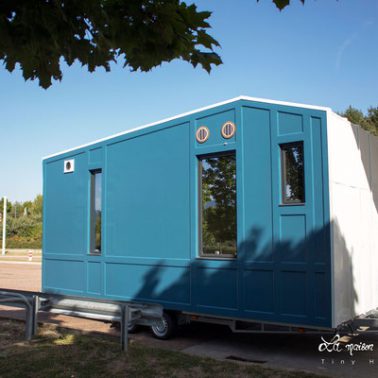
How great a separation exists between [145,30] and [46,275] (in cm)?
739

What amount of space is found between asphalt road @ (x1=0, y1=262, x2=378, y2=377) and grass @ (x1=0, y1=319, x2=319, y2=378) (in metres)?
0.67

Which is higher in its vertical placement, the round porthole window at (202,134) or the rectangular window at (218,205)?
the round porthole window at (202,134)

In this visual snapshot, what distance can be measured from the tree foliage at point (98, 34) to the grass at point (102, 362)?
3475 mm

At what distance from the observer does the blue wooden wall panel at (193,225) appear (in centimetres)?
635

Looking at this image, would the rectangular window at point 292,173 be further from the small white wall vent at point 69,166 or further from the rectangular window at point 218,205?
the small white wall vent at point 69,166

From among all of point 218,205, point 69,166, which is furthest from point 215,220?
point 69,166

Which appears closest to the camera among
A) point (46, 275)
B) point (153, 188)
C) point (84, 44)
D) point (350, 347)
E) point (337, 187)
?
point (84, 44)

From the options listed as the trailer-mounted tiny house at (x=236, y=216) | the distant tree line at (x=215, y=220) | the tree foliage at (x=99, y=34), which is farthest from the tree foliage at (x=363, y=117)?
the tree foliage at (x=99, y=34)

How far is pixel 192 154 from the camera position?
7.71 meters

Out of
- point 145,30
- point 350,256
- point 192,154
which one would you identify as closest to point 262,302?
point 350,256

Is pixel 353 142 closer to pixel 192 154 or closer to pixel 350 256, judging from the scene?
pixel 350 256

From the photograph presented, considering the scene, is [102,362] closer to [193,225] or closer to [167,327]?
[167,327]

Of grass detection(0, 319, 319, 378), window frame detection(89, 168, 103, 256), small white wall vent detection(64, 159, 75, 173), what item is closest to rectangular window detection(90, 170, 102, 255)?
window frame detection(89, 168, 103, 256)

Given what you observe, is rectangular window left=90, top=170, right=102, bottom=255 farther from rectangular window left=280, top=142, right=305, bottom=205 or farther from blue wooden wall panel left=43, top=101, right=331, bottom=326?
rectangular window left=280, top=142, right=305, bottom=205
